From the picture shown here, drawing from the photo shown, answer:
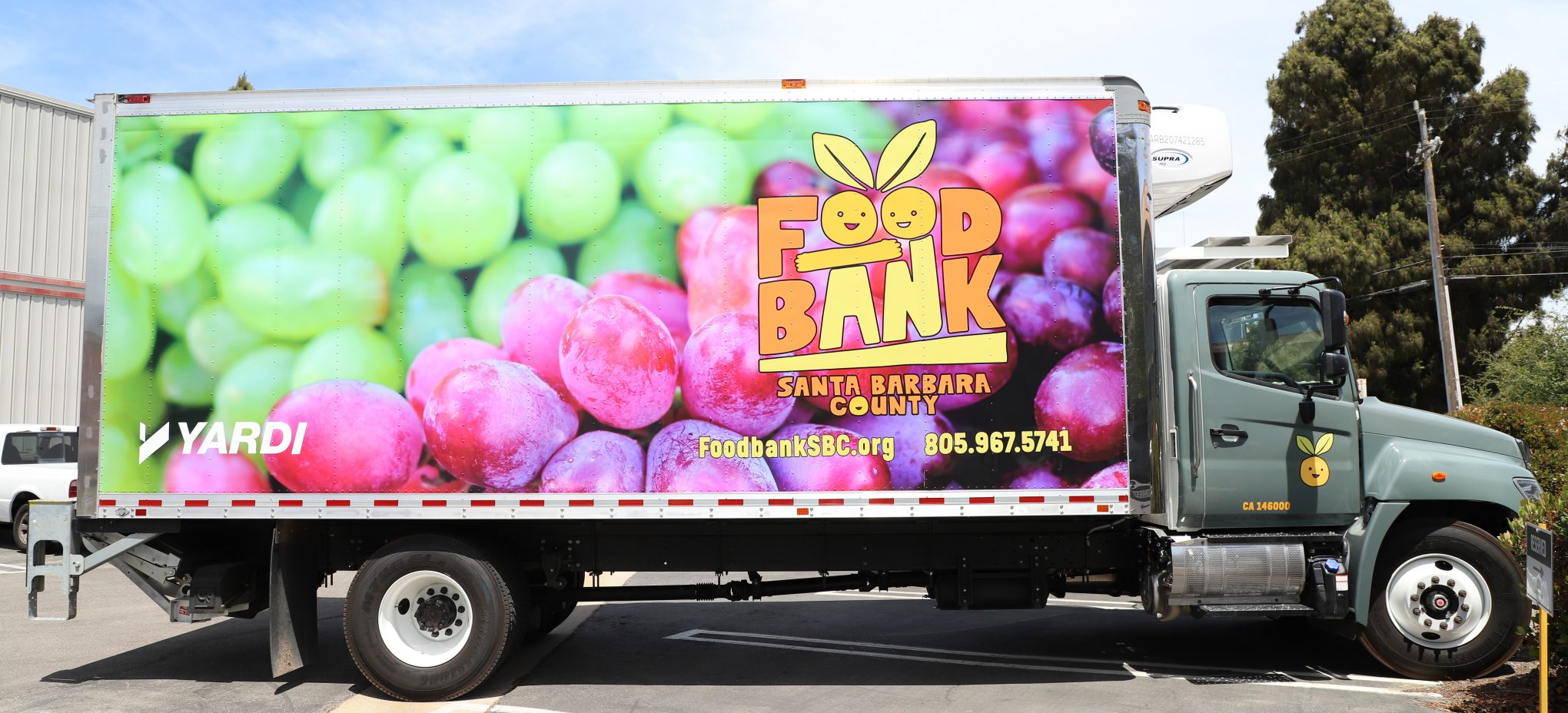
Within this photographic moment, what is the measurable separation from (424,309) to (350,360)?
0.55m

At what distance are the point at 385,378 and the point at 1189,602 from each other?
206 inches

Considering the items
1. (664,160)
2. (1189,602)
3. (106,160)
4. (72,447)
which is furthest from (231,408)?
(72,447)

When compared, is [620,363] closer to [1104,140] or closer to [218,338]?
[218,338]

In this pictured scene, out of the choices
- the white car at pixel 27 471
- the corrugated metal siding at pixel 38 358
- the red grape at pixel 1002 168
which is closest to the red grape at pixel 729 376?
the red grape at pixel 1002 168

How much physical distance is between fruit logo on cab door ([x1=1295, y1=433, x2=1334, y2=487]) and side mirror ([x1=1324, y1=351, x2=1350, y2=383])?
43cm

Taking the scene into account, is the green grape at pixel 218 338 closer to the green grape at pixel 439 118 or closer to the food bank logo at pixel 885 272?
the green grape at pixel 439 118

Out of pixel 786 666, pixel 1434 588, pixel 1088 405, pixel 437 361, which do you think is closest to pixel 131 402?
pixel 437 361

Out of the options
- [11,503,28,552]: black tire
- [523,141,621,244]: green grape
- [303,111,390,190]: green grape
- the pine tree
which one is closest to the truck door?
[523,141,621,244]: green grape

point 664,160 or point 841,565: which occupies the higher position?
point 664,160

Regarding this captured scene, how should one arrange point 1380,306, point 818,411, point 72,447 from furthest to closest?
point 1380,306, point 72,447, point 818,411

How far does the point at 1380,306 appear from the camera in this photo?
2692cm

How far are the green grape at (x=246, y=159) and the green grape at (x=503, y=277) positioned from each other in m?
1.47

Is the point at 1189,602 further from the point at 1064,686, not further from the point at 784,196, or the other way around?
the point at 784,196

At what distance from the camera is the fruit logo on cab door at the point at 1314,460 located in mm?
6594
